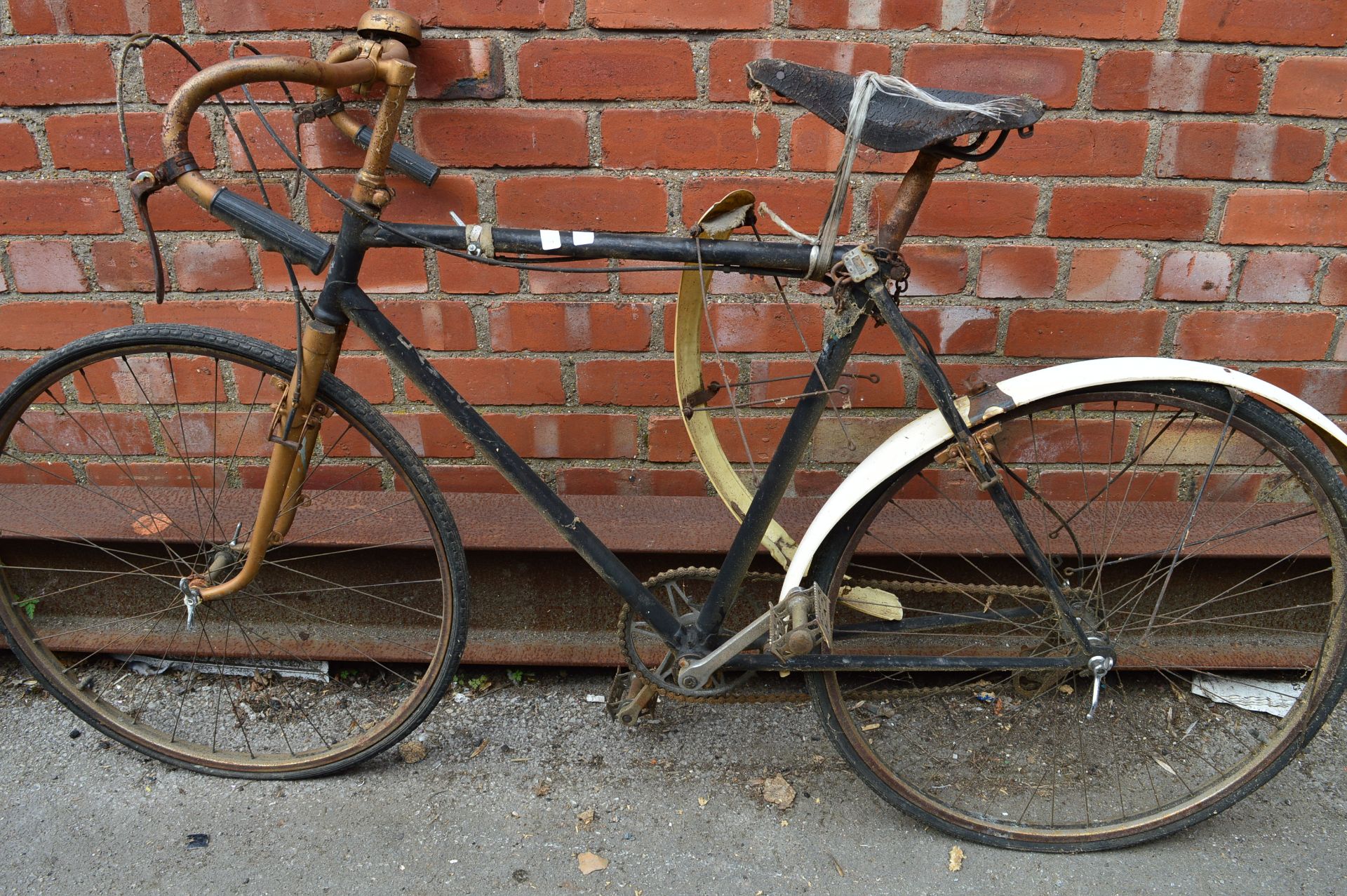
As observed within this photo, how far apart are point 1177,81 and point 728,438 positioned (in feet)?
3.78

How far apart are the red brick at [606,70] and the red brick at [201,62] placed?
18.2 inches

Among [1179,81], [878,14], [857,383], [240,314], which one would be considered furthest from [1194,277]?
[240,314]

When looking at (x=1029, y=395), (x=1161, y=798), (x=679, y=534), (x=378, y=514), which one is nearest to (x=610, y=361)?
(x=679, y=534)

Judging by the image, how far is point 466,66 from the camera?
173cm

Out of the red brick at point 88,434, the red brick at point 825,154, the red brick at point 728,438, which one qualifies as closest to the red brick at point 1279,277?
the red brick at point 825,154

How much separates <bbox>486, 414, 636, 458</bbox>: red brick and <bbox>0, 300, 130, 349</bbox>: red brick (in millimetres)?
874

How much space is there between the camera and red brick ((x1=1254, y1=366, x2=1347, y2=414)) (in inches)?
76.0

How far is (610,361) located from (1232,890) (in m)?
1.61

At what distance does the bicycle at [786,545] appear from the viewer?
4.75 feet

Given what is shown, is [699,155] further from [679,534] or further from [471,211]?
[679,534]

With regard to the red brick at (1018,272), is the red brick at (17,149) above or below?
above

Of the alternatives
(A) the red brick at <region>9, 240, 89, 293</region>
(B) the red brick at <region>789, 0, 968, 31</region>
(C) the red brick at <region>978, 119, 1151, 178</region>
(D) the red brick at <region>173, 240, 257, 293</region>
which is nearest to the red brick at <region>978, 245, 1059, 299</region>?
(C) the red brick at <region>978, 119, 1151, 178</region>

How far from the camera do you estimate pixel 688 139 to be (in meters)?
1.78

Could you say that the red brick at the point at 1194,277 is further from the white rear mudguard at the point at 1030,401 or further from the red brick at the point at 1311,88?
the white rear mudguard at the point at 1030,401
